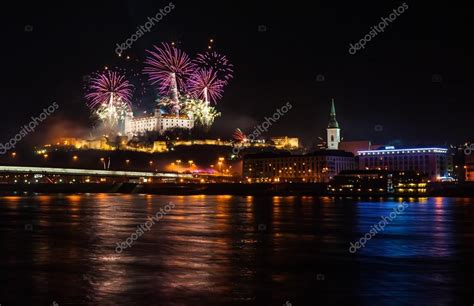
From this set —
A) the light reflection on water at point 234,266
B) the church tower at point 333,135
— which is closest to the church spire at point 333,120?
the church tower at point 333,135

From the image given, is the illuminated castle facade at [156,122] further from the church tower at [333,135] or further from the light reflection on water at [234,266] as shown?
the light reflection on water at [234,266]

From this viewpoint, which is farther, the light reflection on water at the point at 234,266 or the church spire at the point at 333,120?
the church spire at the point at 333,120

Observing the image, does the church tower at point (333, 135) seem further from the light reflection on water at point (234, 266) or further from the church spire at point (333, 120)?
the light reflection on water at point (234, 266)

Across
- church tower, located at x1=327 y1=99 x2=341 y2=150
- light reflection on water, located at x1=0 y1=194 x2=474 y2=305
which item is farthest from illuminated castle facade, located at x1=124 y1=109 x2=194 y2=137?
light reflection on water, located at x1=0 y1=194 x2=474 y2=305

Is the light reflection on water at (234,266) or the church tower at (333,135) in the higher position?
the church tower at (333,135)

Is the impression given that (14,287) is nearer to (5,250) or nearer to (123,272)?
(123,272)
